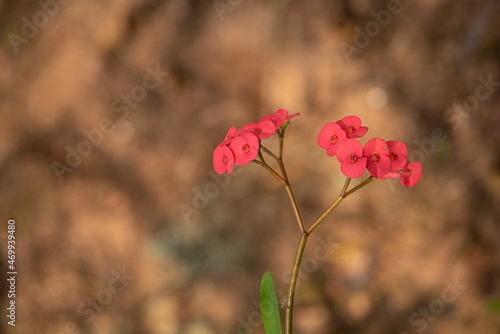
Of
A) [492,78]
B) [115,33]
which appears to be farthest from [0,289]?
[492,78]

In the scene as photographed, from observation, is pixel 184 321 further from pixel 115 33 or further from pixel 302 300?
pixel 115 33

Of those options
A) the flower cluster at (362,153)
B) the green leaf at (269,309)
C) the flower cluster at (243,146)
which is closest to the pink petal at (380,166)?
the flower cluster at (362,153)

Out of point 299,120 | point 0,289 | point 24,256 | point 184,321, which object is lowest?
point 184,321

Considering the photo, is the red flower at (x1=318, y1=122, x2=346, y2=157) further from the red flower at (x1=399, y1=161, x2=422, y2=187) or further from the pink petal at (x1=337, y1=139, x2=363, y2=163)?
A: the red flower at (x1=399, y1=161, x2=422, y2=187)

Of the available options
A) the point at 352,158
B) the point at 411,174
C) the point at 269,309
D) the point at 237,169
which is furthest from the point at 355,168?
the point at 237,169

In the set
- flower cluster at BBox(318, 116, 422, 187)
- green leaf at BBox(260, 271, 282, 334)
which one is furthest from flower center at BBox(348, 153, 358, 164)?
green leaf at BBox(260, 271, 282, 334)

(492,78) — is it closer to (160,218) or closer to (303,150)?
(303,150)

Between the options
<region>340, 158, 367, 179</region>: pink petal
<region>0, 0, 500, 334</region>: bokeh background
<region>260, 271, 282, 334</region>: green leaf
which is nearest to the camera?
<region>340, 158, 367, 179</region>: pink petal

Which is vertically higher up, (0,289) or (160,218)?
(160,218)
